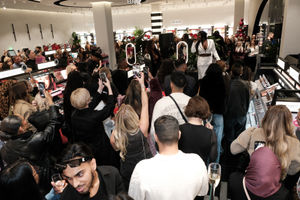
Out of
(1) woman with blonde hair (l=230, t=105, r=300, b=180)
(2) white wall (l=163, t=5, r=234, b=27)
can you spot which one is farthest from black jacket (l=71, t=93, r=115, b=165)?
(2) white wall (l=163, t=5, r=234, b=27)

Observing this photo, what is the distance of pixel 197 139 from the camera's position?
2.09 m

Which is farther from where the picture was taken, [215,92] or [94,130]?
[215,92]

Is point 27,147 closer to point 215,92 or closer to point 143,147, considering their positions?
point 143,147

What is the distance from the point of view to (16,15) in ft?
47.0

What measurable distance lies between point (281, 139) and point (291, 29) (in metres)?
5.01

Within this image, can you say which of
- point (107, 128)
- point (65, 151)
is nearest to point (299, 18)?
point (107, 128)

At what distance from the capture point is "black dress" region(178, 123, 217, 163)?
2092 millimetres

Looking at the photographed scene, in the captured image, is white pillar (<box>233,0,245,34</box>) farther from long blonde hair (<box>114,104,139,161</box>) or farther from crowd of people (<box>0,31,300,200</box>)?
long blonde hair (<box>114,104,139,161</box>)

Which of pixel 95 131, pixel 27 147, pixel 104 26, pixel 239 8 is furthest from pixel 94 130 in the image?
pixel 239 8

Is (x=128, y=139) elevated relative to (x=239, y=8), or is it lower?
lower

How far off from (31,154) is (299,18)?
6365 millimetres

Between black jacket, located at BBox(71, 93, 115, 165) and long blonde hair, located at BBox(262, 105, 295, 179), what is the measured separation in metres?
1.60

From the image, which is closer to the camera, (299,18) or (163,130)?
(163,130)

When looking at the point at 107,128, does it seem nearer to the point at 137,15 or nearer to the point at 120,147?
the point at 120,147
